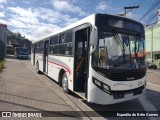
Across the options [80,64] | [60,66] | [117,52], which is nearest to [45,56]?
[60,66]

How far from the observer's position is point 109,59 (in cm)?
663

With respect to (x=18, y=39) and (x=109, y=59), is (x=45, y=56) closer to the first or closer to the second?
(x=109, y=59)

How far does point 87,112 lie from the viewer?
706cm

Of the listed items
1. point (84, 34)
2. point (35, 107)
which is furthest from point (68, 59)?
point (35, 107)

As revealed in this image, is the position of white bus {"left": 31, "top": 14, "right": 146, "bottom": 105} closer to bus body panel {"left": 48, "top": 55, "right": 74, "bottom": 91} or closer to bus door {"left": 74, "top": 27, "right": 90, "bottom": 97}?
bus door {"left": 74, "top": 27, "right": 90, "bottom": 97}

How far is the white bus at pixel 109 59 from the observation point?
21.4 feet

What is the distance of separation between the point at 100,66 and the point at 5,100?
12.7 feet

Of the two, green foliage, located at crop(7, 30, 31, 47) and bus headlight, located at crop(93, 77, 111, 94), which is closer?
bus headlight, located at crop(93, 77, 111, 94)

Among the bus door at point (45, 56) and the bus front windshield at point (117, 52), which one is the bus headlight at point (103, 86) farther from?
the bus door at point (45, 56)

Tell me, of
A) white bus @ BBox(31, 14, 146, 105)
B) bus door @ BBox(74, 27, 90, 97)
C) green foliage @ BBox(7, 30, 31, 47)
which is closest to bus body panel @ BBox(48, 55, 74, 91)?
white bus @ BBox(31, 14, 146, 105)

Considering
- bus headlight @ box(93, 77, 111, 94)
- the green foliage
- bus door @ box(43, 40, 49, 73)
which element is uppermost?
the green foliage

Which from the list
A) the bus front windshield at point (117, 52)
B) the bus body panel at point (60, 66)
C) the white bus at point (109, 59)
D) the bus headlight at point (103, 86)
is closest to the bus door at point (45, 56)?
the bus body panel at point (60, 66)

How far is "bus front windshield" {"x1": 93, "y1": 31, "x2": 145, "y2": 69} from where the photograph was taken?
6598mm

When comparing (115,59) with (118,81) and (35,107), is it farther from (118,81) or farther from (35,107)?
(35,107)
